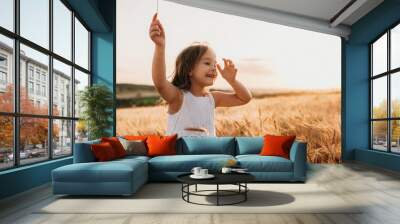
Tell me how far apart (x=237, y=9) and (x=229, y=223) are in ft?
19.5

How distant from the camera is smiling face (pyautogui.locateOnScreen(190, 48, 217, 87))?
803 cm

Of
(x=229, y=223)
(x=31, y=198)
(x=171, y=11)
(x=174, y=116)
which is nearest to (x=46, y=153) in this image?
(x=31, y=198)

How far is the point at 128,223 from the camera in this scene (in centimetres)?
353

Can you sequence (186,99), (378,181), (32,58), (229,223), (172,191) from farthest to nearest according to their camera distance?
(186,99)
(378,181)
(32,58)
(172,191)
(229,223)

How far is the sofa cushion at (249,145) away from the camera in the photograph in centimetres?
661

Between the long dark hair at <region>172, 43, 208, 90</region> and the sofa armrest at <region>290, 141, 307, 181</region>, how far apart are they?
285cm

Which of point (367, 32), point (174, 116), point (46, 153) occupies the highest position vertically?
point (367, 32)

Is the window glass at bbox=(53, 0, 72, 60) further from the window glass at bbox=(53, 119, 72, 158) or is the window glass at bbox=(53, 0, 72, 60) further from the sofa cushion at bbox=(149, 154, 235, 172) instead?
the sofa cushion at bbox=(149, 154, 235, 172)

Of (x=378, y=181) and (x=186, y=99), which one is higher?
(x=186, y=99)

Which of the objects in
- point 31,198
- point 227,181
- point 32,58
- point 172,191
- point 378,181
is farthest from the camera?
point 378,181

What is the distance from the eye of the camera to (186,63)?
26.9 feet

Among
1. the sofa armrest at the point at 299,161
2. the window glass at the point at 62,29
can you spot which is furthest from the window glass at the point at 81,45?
the sofa armrest at the point at 299,161

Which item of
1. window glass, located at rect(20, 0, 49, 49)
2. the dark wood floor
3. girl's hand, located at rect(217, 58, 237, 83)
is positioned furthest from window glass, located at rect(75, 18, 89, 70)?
the dark wood floor

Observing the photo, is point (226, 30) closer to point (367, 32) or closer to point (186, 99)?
point (186, 99)
